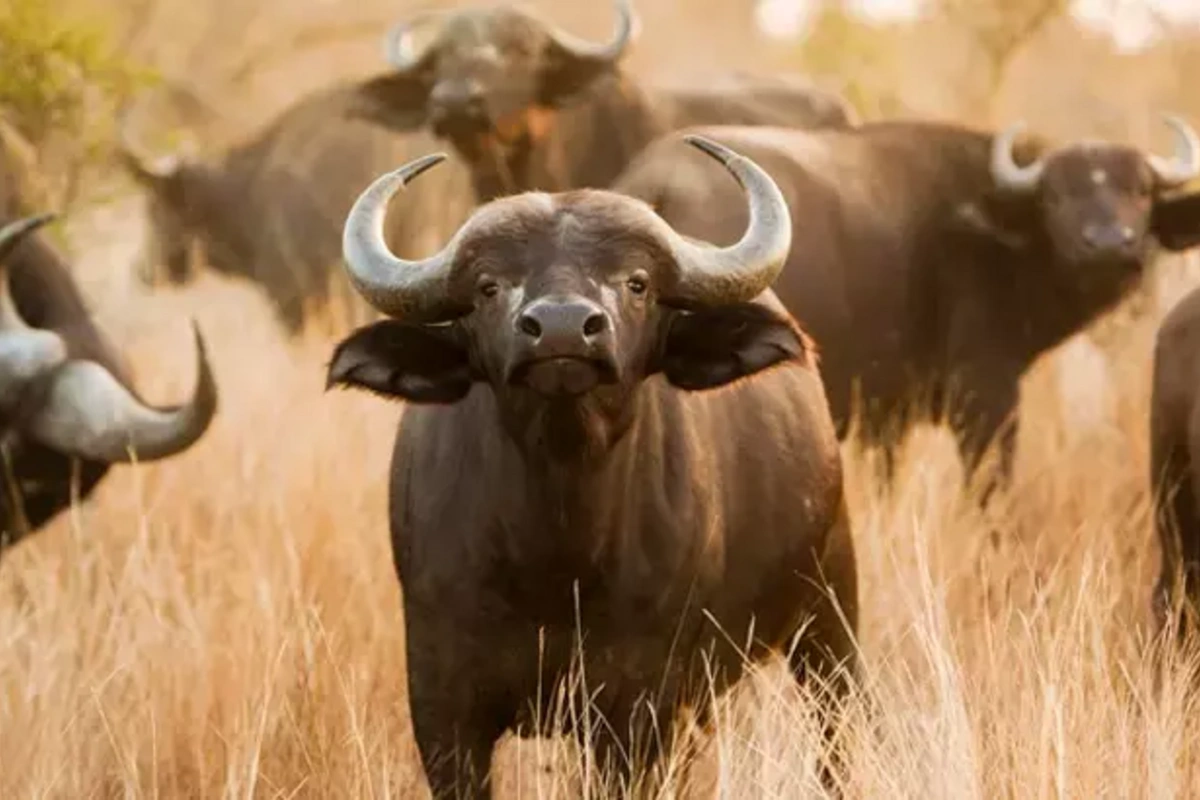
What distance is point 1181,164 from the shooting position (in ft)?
29.6

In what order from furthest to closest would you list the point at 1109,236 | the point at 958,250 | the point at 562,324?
the point at 958,250, the point at 1109,236, the point at 562,324

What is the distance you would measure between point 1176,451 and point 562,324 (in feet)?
9.46

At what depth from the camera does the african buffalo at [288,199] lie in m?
12.8

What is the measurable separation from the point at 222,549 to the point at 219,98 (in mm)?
13176

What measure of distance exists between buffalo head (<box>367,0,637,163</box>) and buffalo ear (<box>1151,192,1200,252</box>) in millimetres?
2531

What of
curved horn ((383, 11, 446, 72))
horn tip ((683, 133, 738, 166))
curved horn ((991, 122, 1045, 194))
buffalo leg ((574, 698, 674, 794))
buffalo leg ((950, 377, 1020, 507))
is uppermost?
horn tip ((683, 133, 738, 166))

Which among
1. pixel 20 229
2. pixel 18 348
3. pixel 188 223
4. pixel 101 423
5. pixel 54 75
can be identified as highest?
pixel 54 75

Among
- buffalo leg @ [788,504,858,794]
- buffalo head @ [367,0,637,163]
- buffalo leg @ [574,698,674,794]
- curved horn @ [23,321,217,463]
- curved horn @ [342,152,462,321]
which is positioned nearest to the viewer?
curved horn @ [342,152,462,321]

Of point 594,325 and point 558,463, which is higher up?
point 594,325

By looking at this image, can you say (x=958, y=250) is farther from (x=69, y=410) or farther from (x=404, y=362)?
(x=404, y=362)

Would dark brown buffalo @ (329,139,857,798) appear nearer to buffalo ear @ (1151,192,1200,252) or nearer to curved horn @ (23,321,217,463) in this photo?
curved horn @ (23,321,217,463)

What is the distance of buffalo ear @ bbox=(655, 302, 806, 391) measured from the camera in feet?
15.7

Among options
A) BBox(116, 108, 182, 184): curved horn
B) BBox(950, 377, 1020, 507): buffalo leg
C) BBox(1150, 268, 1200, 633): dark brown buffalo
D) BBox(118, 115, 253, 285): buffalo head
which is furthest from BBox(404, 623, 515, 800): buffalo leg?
BBox(118, 115, 253, 285): buffalo head

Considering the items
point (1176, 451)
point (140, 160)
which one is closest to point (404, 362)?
point (1176, 451)
